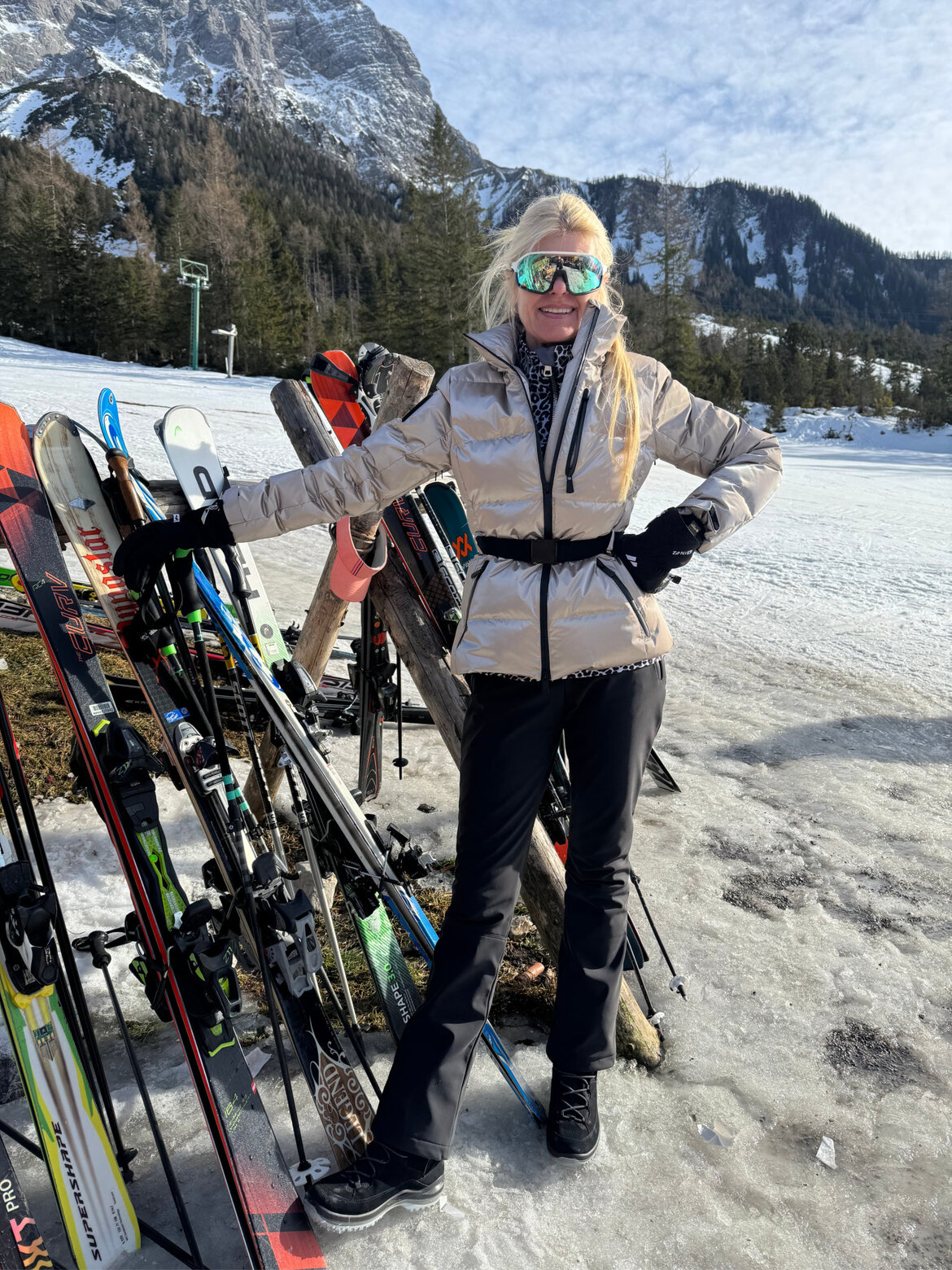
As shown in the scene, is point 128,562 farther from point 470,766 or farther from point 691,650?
point 691,650

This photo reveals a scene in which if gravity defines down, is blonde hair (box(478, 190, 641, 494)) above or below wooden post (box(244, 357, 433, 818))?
above

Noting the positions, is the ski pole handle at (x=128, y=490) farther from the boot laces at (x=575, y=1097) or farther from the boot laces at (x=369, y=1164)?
the boot laces at (x=575, y=1097)

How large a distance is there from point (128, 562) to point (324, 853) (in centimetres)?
105

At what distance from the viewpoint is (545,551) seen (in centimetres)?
176

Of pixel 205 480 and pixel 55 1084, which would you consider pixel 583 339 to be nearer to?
pixel 205 480

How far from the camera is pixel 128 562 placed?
188 centimetres

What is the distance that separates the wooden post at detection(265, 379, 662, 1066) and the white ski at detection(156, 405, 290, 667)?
333 millimetres

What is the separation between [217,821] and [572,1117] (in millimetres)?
1168

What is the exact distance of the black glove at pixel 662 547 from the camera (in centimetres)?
175

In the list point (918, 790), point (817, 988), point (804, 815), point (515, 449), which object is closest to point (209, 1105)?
point (515, 449)

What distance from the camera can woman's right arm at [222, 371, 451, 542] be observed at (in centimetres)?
188

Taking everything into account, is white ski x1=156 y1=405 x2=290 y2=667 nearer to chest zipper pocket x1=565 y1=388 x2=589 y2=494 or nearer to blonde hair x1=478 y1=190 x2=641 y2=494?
blonde hair x1=478 y1=190 x2=641 y2=494

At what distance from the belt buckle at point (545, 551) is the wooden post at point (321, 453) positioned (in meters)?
0.89

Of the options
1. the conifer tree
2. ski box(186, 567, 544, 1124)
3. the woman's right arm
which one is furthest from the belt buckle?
the conifer tree
